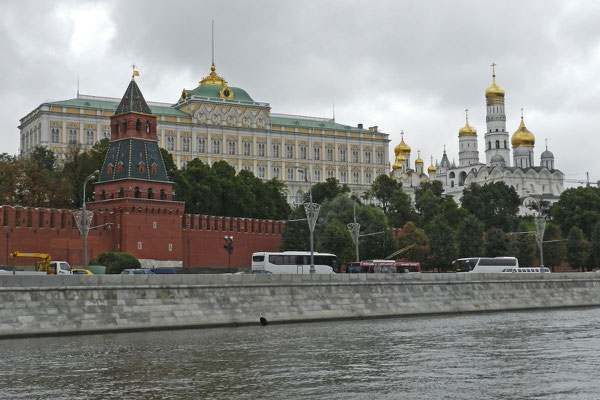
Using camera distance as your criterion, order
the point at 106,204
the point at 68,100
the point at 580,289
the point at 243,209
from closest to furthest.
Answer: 1. the point at 580,289
2. the point at 106,204
3. the point at 243,209
4. the point at 68,100

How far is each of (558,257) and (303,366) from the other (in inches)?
2363

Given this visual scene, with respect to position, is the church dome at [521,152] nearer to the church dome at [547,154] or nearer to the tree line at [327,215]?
the church dome at [547,154]

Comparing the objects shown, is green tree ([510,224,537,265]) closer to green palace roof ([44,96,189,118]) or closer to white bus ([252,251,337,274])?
white bus ([252,251,337,274])

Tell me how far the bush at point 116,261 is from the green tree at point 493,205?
54275 millimetres

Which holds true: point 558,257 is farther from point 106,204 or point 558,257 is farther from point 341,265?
point 106,204

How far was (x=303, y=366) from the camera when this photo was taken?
25172 mm

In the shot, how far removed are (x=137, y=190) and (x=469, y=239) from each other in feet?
96.2

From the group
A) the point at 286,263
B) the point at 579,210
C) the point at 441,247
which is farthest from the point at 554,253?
the point at 286,263

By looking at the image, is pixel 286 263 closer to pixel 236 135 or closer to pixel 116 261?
pixel 116 261

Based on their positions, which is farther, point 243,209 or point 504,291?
point 243,209

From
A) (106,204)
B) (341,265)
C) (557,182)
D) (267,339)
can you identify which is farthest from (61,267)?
(557,182)

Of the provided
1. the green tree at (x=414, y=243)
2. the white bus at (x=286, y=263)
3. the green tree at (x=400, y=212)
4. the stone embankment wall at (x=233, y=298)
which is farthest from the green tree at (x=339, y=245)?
the green tree at (x=400, y=212)

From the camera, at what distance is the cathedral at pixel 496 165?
151125 mm

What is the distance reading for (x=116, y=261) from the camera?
5616 centimetres
